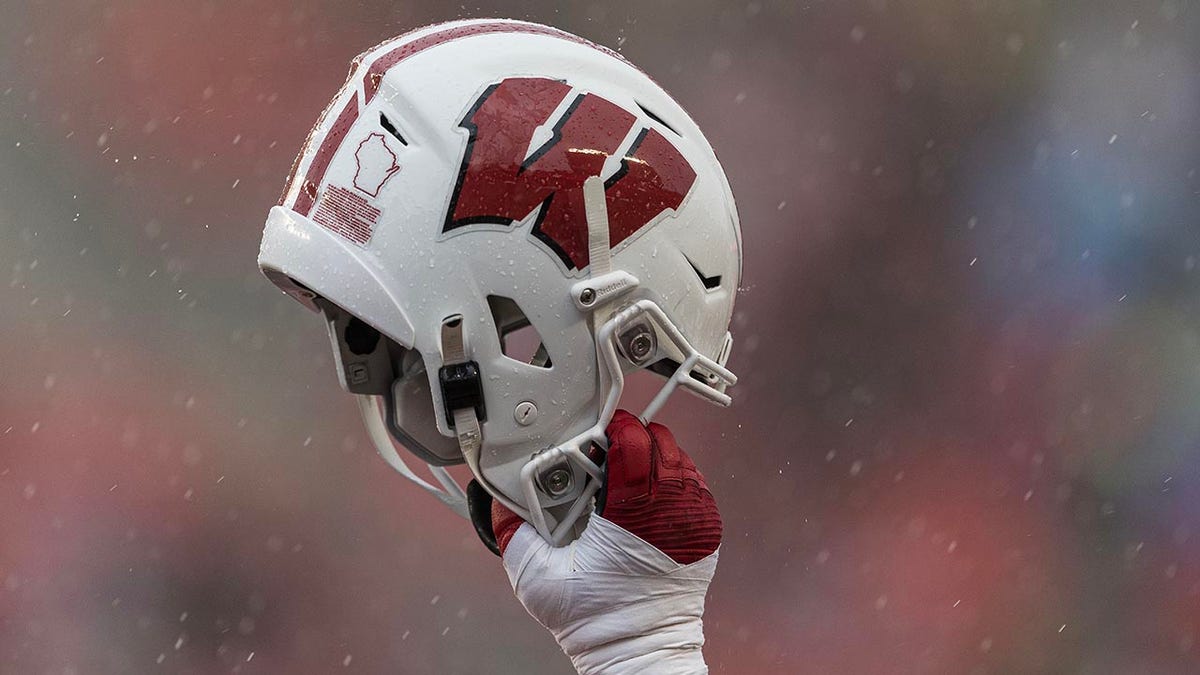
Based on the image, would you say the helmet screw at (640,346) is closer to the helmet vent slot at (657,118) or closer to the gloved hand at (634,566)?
the gloved hand at (634,566)

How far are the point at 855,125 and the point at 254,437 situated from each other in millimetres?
1939

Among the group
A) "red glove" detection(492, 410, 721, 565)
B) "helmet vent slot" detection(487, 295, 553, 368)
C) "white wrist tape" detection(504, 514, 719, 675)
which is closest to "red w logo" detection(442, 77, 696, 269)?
"helmet vent slot" detection(487, 295, 553, 368)

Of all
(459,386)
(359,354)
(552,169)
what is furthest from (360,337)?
(552,169)

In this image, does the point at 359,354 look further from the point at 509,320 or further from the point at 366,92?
the point at 366,92

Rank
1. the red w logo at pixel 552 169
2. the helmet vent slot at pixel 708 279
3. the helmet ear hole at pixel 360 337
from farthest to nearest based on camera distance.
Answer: the helmet ear hole at pixel 360 337 < the helmet vent slot at pixel 708 279 < the red w logo at pixel 552 169

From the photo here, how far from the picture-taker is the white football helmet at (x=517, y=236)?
1602 mm

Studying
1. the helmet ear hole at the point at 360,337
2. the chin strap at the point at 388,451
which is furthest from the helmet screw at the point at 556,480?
the helmet ear hole at the point at 360,337

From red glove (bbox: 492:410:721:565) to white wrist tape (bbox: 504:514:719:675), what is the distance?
0.06 ft

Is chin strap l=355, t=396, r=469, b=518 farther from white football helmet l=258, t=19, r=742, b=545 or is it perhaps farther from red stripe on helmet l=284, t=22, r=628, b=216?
red stripe on helmet l=284, t=22, r=628, b=216

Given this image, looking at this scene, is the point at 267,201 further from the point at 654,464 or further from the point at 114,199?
the point at 654,464

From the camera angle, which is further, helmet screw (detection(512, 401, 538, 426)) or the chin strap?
the chin strap

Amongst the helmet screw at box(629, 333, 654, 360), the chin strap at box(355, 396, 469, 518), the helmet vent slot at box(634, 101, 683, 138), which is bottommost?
the chin strap at box(355, 396, 469, 518)

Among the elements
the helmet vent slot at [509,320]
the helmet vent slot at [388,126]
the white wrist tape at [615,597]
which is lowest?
the white wrist tape at [615,597]

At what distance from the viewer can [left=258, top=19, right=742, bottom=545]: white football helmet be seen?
160 centimetres
